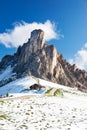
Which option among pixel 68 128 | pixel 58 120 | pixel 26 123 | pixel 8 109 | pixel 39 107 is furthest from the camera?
pixel 39 107

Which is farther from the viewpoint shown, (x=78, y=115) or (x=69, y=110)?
(x=69, y=110)

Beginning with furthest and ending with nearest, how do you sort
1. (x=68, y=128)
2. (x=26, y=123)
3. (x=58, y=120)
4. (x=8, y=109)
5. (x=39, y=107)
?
(x=39, y=107) < (x=8, y=109) < (x=58, y=120) < (x=26, y=123) < (x=68, y=128)

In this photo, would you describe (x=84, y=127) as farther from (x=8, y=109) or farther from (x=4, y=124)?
(x=8, y=109)

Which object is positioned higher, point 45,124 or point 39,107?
point 39,107

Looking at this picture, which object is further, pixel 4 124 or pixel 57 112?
pixel 57 112

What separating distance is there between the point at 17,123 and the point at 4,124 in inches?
57.2

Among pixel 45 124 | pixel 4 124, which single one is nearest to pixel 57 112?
pixel 45 124

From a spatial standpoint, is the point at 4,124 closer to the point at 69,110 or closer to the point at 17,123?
the point at 17,123

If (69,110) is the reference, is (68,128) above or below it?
below

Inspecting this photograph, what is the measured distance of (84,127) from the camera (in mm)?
27266

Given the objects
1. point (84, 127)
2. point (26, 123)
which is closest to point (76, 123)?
point (84, 127)

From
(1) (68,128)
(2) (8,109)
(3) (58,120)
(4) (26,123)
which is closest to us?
(1) (68,128)

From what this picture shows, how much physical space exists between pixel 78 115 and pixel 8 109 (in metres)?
8.67

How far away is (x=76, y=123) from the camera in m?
29.0
